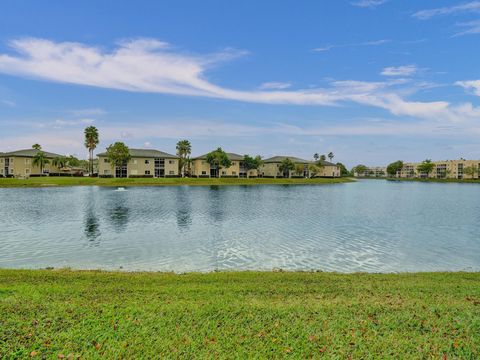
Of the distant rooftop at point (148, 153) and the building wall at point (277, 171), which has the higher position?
the distant rooftop at point (148, 153)

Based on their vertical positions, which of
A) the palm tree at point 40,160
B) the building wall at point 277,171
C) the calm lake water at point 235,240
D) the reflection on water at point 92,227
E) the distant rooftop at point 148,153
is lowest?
the calm lake water at point 235,240

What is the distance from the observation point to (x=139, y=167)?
349 feet

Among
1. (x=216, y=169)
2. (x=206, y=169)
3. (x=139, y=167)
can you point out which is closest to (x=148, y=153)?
(x=139, y=167)

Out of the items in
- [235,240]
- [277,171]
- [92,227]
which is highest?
[277,171]

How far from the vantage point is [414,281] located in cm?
1158

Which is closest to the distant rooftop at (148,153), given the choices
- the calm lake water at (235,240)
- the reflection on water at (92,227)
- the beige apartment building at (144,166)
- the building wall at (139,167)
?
the beige apartment building at (144,166)

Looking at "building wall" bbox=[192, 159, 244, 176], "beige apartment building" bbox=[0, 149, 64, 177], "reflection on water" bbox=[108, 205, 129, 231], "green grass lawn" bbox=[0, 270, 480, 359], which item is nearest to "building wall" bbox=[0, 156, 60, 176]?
"beige apartment building" bbox=[0, 149, 64, 177]

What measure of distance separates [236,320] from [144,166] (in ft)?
346

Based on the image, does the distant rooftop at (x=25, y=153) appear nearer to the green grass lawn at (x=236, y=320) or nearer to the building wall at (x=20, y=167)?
the building wall at (x=20, y=167)

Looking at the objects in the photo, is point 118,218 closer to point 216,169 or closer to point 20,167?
point 20,167

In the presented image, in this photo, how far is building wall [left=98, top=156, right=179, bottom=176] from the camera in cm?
10256

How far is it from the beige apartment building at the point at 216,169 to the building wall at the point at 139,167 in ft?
39.3

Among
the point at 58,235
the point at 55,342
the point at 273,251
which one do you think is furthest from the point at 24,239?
the point at 55,342

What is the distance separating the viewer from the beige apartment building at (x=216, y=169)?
122375 millimetres
